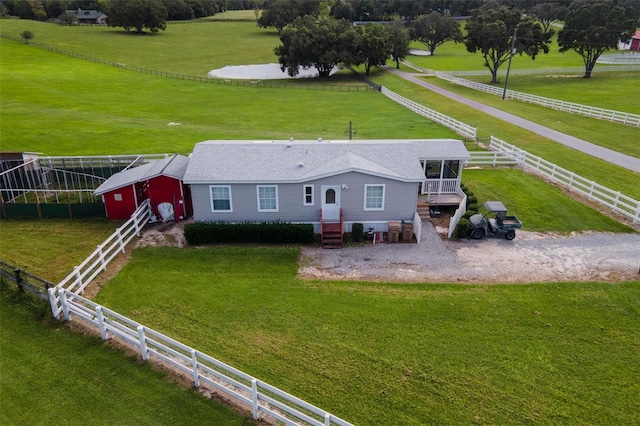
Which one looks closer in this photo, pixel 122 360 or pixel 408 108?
pixel 122 360

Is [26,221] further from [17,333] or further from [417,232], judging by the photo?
[417,232]

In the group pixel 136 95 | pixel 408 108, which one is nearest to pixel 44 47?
pixel 136 95

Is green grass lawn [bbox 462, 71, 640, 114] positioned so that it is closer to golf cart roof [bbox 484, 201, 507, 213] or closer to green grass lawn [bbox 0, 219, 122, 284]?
golf cart roof [bbox 484, 201, 507, 213]

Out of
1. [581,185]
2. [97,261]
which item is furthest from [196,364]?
[581,185]

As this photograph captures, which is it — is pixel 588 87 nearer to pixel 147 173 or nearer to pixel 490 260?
pixel 490 260

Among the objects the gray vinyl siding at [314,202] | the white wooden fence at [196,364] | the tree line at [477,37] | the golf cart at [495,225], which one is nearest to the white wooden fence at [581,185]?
the golf cart at [495,225]

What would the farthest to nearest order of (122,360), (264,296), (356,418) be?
(264,296) < (122,360) < (356,418)

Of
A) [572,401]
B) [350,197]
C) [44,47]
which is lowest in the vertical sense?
[572,401]
